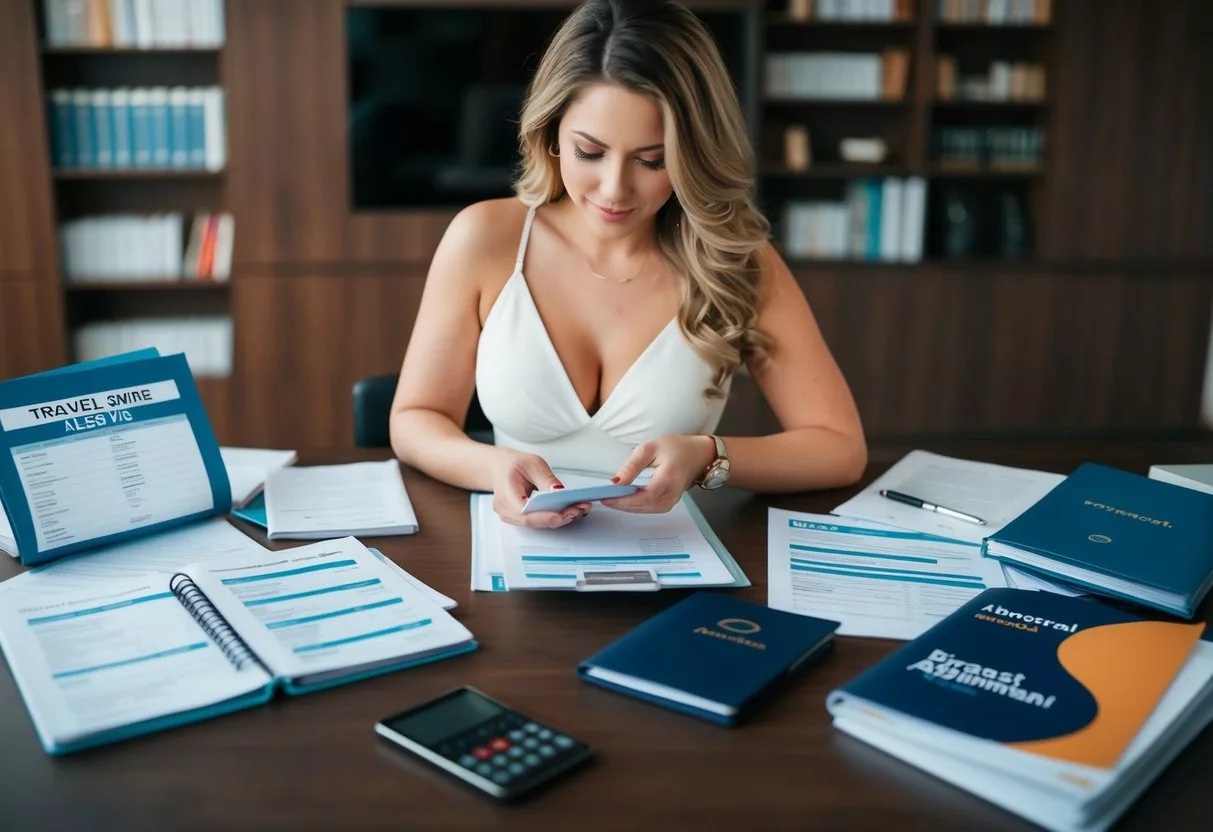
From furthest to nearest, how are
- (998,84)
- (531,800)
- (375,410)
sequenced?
(998,84)
(375,410)
(531,800)

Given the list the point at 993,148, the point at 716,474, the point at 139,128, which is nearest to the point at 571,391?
the point at 716,474

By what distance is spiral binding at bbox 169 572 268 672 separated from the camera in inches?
36.6

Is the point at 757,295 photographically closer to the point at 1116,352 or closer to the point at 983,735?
the point at 983,735

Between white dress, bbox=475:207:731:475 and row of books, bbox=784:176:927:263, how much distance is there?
2454 millimetres

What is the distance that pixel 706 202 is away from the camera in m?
1.64

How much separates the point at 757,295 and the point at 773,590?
71 centimetres

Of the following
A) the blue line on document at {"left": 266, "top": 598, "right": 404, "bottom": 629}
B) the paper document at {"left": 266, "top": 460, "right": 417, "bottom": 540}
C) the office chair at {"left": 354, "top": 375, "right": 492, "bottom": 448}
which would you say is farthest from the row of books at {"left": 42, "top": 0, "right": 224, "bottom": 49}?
the blue line on document at {"left": 266, "top": 598, "right": 404, "bottom": 629}

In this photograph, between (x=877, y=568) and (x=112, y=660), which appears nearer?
(x=112, y=660)

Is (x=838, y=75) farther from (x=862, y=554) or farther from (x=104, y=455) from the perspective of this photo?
(x=104, y=455)

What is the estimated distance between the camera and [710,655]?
3.10 feet

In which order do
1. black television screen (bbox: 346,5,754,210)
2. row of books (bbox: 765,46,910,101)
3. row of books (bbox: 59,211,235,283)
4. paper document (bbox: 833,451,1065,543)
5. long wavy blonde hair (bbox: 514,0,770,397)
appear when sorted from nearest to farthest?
1. paper document (bbox: 833,451,1065,543)
2. long wavy blonde hair (bbox: 514,0,770,397)
3. black television screen (bbox: 346,5,754,210)
4. row of books (bbox: 59,211,235,283)
5. row of books (bbox: 765,46,910,101)

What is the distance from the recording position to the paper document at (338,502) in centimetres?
129

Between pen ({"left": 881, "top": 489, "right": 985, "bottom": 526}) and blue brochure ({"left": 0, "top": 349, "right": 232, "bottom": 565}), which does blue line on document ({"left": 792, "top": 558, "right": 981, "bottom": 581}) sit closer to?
pen ({"left": 881, "top": 489, "right": 985, "bottom": 526})

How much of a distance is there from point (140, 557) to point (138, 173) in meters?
2.93
